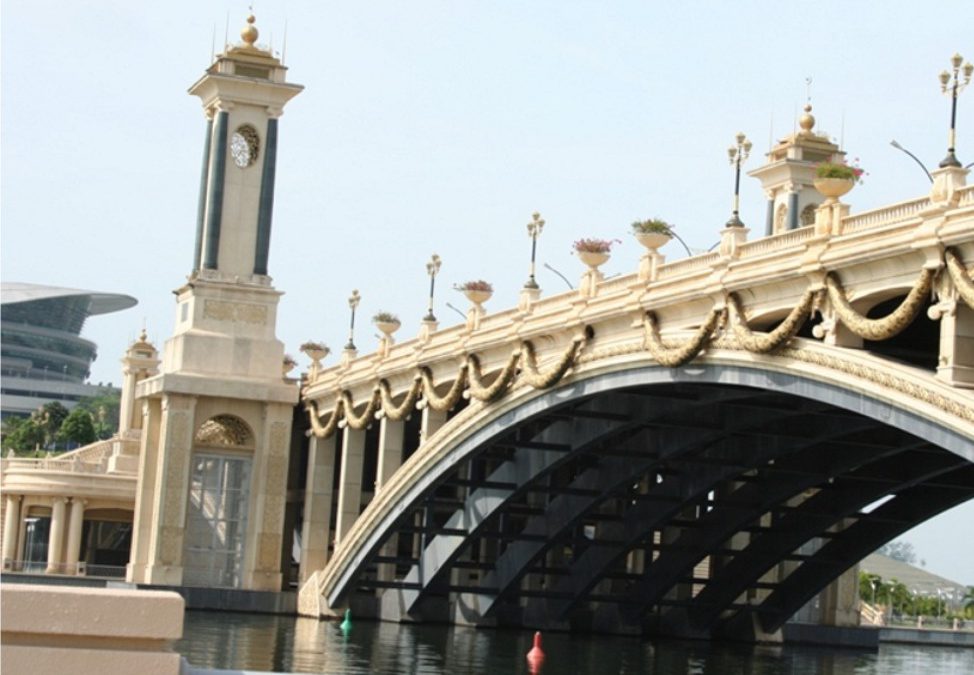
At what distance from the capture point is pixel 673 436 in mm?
45656

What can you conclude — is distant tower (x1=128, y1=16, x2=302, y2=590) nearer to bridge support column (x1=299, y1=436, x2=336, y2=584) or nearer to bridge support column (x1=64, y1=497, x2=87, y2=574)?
bridge support column (x1=299, y1=436, x2=336, y2=584)

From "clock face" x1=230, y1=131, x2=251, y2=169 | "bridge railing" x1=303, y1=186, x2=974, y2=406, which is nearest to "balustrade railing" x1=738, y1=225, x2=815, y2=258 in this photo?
"bridge railing" x1=303, y1=186, x2=974, y2=406

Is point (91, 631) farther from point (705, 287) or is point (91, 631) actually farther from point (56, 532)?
point (56, 532)

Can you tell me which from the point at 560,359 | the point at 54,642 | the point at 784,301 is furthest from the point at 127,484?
the point at 54,642

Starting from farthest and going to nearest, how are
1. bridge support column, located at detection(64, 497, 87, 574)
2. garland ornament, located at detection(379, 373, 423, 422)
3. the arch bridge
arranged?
bridge support column, located at detection(64, 497, 87, 574)
garland ornament, located at detection(379, 373, 423, 422)
the arch bridge

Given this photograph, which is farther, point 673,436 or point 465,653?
point 673,436

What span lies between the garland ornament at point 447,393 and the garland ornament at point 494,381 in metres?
0.45

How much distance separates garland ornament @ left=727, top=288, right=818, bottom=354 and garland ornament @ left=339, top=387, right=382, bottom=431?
887 inches

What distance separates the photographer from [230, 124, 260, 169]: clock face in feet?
207

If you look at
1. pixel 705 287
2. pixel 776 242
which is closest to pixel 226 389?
pixel 705 287

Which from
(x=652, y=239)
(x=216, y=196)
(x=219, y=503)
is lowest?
(x=219, y=503)

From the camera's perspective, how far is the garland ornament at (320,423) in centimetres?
5988

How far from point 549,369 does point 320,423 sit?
20.8 meters

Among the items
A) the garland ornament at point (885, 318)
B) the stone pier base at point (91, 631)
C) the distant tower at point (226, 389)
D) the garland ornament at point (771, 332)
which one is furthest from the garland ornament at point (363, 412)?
the stone pier base at point (91, 631)
